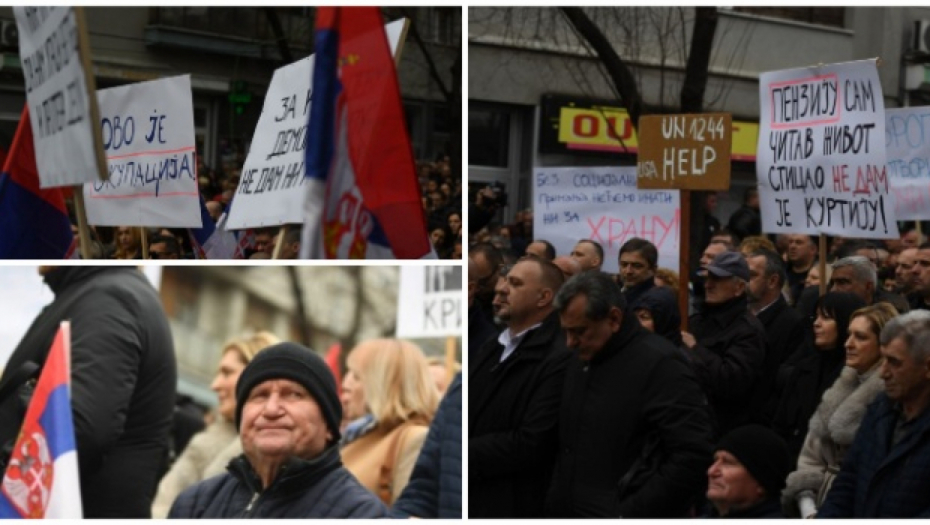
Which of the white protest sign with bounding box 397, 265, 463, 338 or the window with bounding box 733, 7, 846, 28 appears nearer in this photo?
the white protest sign with bounding box 397, 265, 463, 338

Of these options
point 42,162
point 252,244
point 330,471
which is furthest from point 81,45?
point 252,244

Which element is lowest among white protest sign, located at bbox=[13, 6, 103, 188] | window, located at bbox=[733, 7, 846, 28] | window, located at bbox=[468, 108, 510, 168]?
white protest sign, located at bbox=[13, 6, 103, 188]

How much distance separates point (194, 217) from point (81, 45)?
96.4 inches

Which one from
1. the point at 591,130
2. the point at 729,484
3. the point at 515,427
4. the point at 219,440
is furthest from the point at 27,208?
the point at 591,130

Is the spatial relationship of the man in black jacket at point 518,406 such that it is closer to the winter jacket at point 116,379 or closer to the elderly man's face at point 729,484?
the elderly man's face at point 729,484

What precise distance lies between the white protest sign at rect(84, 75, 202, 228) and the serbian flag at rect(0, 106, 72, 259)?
0.76 meters

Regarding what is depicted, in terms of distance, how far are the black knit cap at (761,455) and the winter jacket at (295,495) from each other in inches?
55.8

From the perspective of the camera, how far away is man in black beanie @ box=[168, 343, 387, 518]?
15.7 feet

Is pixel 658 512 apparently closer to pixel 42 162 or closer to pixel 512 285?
pixel 512 285

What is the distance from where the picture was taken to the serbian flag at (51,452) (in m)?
4.99

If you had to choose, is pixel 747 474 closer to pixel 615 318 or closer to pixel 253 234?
pixel 615 318

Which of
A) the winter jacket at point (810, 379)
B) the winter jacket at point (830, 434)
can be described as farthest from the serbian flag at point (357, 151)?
the winter jacket at point (810, 379)

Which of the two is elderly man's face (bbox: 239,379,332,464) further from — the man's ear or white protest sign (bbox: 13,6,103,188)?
the man's ear

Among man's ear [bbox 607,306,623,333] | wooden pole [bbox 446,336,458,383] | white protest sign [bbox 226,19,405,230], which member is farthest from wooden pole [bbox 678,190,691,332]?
wooden pole [bbox 446,336,458,383]
